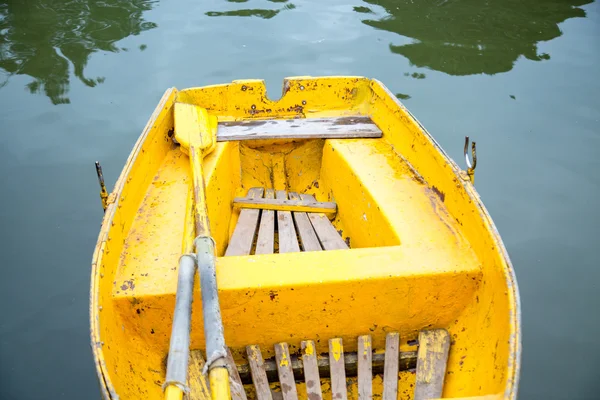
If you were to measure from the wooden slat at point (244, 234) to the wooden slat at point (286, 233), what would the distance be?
178 millimetres

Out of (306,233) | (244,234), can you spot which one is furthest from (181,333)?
(306,233)

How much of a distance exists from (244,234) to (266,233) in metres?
0.16

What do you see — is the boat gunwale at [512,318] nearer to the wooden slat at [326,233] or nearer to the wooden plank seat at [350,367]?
the wooden plank seat at [350,367]

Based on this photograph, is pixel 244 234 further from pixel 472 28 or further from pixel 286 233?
pixel 472 28

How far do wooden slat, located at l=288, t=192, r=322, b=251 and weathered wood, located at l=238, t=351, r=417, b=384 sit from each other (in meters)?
0.85

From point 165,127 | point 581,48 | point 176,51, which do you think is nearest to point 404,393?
point 165,127

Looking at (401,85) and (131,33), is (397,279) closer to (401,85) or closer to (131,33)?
(401,85)

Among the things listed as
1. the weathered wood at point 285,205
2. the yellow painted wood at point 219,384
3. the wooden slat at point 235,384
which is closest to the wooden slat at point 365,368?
the wooden slat at point 235,384

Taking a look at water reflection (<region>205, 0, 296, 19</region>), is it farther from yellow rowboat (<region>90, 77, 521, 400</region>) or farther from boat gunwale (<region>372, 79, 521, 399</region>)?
boat gunwale (<region>372, 79, 521, 399</region>)

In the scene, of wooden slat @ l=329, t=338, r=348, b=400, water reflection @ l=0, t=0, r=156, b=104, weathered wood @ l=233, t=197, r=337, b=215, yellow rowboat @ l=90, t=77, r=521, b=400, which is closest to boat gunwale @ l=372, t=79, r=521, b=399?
yellow rowboat @ l=90, t=77, r=521, b=400

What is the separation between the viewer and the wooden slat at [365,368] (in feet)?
7.88

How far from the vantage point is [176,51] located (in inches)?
309

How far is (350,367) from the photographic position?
2637 mm

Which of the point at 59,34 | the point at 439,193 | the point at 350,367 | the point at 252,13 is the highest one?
the point at 439,193
